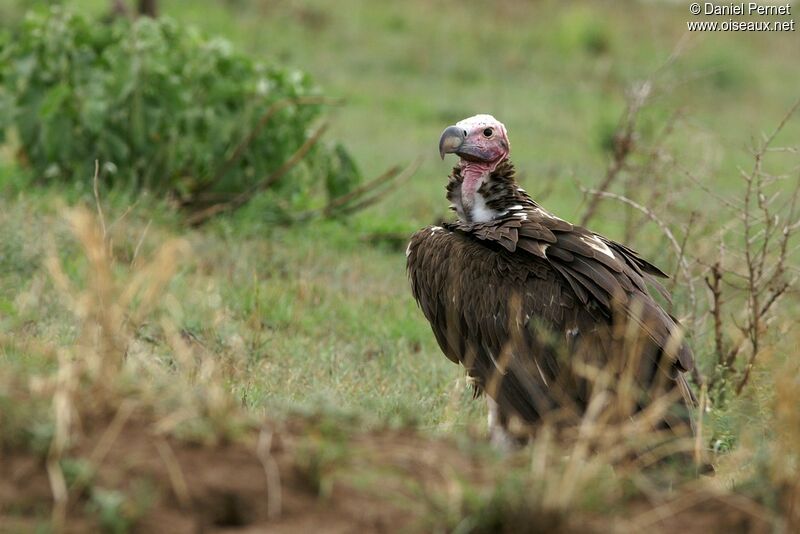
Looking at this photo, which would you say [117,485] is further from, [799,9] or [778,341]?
[799,9]

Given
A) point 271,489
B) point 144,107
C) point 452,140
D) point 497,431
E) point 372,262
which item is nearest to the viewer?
point 271,489

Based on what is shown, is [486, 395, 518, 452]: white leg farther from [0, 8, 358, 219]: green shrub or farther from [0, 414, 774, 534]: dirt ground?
[0, 8, 358, 219]: green shrub

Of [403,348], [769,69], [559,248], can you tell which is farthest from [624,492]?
[769,69]

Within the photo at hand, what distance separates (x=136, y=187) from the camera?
8.12 metres

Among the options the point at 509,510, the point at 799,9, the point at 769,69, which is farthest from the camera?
the point at 799,9

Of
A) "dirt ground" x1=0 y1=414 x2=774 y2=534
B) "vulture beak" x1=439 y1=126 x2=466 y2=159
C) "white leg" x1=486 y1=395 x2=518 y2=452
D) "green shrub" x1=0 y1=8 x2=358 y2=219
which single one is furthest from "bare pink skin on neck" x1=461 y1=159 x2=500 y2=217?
"green shrub" x1=0 y1=8 x2=358 y2=219

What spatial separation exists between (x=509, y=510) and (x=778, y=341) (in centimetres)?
394

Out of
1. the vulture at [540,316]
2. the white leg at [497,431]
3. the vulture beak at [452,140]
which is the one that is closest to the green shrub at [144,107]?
the vulture beak at [452,140]

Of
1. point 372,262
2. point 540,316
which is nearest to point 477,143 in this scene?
point 540,316

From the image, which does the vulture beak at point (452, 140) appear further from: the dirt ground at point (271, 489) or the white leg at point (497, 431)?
the dirt ground at point (271, 489)

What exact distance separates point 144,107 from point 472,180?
3.16 meters

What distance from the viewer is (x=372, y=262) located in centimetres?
813

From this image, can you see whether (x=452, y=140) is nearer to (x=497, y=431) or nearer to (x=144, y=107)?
(x=497, y=431)

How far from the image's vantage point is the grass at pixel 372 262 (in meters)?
2.86
